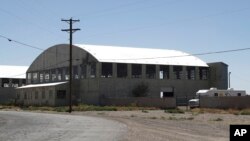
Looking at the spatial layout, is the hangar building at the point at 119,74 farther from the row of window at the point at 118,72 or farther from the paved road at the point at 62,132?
the paved road at the point at 62,132

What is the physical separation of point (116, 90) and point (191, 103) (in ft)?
44.5

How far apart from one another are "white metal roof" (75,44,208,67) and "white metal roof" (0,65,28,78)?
114ft

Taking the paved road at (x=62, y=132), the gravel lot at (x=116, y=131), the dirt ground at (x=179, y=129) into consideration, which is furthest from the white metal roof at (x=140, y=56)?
the paved road at (x=62, y=132)

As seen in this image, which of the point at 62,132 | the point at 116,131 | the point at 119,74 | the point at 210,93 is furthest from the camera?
the point at 119,74

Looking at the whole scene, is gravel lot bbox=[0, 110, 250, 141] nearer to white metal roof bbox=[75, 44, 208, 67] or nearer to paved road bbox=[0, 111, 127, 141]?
paved road bbox=[0, 111, 127, 141]

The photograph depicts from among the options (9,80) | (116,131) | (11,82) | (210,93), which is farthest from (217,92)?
(11,82)

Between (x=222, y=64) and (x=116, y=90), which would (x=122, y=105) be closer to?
(x=116, y=90)

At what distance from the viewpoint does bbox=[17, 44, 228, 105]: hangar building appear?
2832 inches

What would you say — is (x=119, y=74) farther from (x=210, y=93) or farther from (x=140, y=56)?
(x=210, y=93)

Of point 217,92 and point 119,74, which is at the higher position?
point 119,74

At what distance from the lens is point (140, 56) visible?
7819 cm

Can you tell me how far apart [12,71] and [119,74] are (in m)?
44.9

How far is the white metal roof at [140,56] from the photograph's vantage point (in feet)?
243

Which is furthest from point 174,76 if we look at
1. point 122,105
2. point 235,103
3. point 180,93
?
point 235,103
